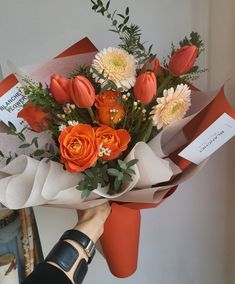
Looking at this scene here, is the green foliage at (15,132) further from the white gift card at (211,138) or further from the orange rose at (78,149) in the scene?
the white gift card at (211,138)

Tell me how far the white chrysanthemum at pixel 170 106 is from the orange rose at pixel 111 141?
0.24ft

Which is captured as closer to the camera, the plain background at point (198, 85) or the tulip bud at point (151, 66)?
the tulip bud at point (151, 66)

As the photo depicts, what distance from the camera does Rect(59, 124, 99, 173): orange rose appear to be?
70 centimetres

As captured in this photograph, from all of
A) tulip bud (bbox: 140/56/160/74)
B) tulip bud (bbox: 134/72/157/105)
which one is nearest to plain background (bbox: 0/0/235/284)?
tulip bud (bbox: 140/56/160/74)

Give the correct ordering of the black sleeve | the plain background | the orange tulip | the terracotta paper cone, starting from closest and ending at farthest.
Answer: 1. the black sleeve
2. the orange tulip
3. the terracotta paper cone
4. the plain background

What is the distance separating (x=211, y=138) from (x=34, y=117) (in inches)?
14.7

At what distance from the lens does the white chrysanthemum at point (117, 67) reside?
0.77 meters

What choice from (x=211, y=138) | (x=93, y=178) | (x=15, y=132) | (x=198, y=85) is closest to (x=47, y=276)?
(x=93, y=178)

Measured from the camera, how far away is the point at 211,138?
2.60 ft

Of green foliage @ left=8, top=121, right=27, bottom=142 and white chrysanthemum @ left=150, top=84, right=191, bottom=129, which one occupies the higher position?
green foliage @ left=8, top=121, right=27, bottom=142

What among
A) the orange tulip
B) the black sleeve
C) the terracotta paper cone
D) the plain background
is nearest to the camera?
the black sleeve

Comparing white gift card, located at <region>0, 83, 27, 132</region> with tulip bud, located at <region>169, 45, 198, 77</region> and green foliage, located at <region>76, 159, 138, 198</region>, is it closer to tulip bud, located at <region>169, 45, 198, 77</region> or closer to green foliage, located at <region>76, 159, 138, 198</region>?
green foliage, located at <region>76, 159, 138, 198</region>

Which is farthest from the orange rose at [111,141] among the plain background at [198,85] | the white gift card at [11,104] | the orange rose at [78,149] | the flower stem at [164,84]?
the plain background at [198,85]

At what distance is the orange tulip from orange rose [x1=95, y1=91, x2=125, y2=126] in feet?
0.21
